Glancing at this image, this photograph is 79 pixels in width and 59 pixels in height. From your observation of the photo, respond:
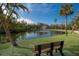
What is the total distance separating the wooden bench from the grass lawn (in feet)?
0.09

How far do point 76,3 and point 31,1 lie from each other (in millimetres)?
348

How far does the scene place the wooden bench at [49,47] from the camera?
1896 millimetres

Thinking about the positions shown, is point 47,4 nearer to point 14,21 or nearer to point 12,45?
point 14,21

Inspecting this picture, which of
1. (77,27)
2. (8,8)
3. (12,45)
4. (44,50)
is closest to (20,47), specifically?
(12,45)

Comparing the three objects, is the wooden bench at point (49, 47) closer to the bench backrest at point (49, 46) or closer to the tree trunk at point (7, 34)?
the bench backrest at point (49, 46)

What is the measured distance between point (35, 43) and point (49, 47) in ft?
0.37

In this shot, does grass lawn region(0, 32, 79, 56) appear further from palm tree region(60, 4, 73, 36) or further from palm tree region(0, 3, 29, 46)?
palm tree region(60, 4, 73, 36)

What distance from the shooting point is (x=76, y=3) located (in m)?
1.90

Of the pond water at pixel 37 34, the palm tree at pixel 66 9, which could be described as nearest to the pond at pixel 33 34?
the pond water at pixel 37 34

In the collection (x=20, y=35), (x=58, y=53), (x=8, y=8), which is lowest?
(x=58, y=53)

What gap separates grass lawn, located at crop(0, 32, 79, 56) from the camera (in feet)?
6.24

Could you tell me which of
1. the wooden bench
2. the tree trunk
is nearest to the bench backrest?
the wooden bench

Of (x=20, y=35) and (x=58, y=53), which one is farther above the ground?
(x=20, y=35)

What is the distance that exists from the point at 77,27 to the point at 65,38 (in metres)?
0.13
